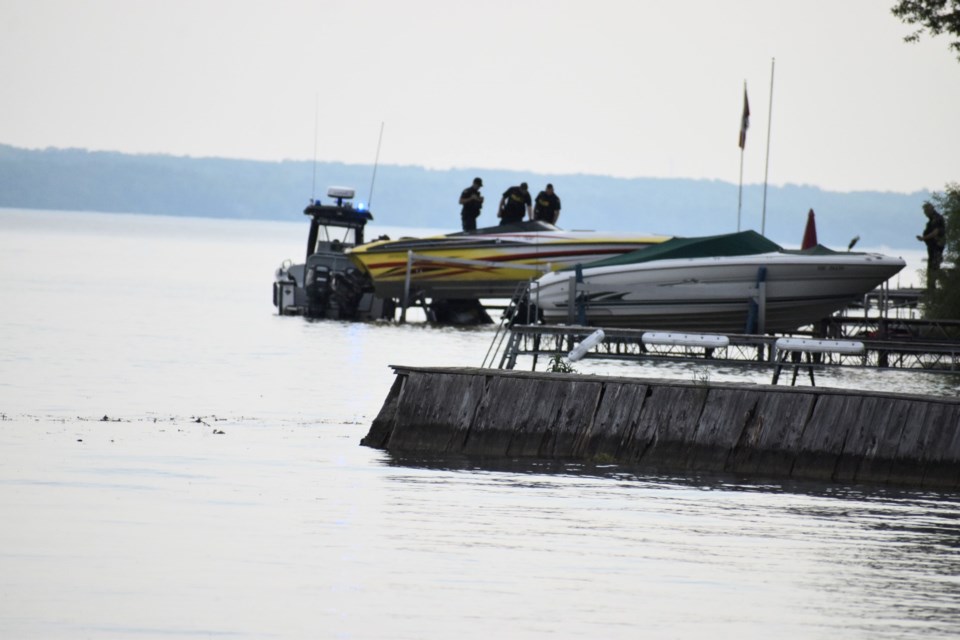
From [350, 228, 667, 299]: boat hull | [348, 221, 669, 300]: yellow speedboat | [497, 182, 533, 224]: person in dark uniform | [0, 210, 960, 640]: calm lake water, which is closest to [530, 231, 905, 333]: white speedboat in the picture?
[350, 228, 667, 299]: boat hull

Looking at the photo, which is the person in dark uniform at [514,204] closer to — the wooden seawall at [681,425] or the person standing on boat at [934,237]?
the person standing on boat at [934,237]

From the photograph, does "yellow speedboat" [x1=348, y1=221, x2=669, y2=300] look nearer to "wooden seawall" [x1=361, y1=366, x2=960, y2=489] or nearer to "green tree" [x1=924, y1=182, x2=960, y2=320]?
"green tree" [x1=924, y1=182, x2=960, y2=320]

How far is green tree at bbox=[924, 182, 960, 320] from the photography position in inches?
1061

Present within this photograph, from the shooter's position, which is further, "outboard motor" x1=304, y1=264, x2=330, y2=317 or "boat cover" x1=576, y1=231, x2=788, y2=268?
"outboard motor" x1=304, y1=264, x2=330, y2=317

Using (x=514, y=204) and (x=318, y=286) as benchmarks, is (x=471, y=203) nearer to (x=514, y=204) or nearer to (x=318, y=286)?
(x=514, y=204)

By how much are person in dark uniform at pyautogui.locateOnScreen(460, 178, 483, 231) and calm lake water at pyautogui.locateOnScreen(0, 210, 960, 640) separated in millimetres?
16830

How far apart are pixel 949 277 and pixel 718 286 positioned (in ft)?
12.5

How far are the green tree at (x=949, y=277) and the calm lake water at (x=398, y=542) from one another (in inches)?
430

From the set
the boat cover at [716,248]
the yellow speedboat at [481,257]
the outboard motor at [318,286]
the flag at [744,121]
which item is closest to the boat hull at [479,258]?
the yellow speedboat at [481,257]

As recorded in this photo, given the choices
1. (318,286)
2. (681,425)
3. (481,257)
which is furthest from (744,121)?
(681,425)

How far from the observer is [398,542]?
1180cm

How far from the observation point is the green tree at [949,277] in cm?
2694

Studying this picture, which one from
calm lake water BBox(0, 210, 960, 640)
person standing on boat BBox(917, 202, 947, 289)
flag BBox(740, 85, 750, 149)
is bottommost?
calm lake water BBox(0, 210, 960, 640)

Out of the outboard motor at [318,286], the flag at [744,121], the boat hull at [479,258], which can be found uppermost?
the flag at [744,121]
